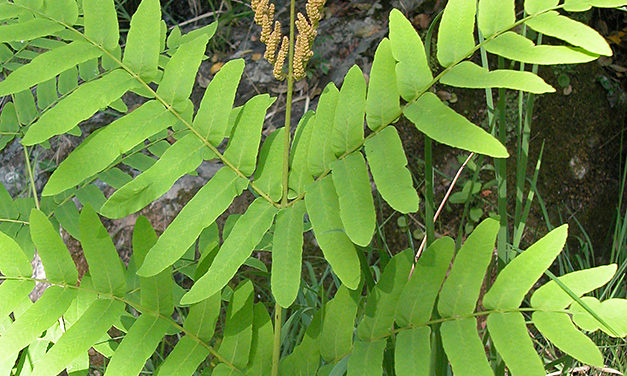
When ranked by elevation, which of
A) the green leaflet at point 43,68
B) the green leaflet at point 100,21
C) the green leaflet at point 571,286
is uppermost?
the green leaflet at point 100,21

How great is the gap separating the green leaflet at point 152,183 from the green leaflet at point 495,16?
571 millimetres

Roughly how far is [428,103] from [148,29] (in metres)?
0.54

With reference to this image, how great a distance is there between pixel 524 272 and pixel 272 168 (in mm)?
517

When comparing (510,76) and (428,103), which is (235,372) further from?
(510,76)

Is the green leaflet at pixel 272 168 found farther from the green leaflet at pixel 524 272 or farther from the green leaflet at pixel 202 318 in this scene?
the green leaflet at pixel 524 272

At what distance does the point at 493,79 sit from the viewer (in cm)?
109

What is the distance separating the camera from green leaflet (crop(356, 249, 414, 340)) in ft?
4.22

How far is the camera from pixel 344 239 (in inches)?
45.8

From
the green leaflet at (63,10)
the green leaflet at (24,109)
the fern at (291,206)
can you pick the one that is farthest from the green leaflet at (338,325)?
the green leaflet at (24,109)

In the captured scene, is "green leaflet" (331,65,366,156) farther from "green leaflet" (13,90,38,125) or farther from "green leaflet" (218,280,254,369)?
"green leaflet" (13,90,38,125)

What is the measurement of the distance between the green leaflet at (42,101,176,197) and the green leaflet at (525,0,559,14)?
682 mm

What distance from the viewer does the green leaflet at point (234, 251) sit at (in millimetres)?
1128

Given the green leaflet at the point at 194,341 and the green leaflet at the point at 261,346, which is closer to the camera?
the green leaflet at the point at 194,341

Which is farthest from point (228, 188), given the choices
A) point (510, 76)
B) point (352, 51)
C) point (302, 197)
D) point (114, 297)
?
point (352, 51)
